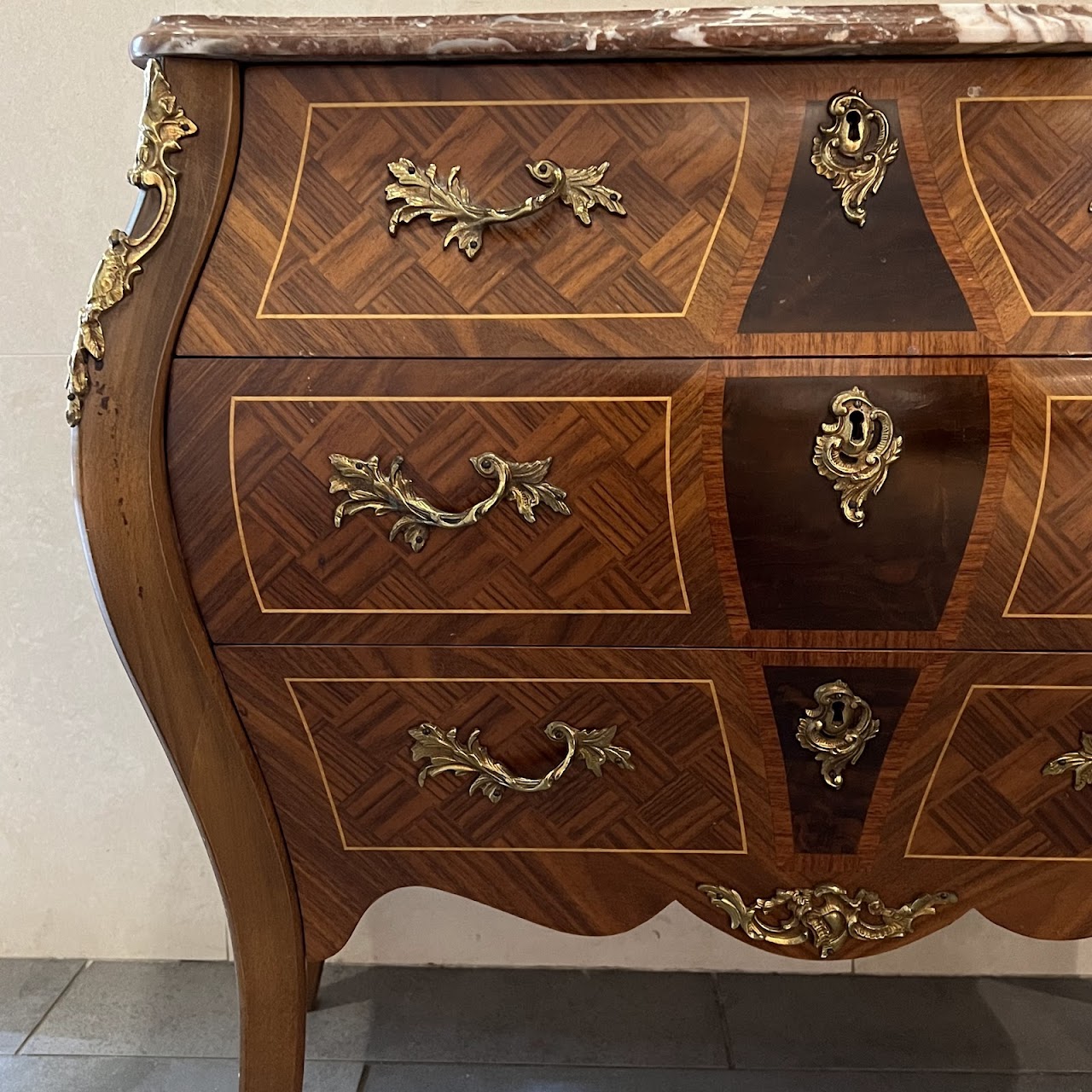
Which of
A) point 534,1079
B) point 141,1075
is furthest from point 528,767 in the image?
point 141,1075

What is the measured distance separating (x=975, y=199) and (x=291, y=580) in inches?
22.0

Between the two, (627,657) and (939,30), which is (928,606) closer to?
(627,657)

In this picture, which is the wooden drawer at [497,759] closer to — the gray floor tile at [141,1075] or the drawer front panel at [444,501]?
the drawer front panel at [444,501]

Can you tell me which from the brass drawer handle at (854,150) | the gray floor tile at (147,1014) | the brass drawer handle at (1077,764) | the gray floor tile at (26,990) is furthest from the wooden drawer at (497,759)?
the gray floor tile at (26,990)

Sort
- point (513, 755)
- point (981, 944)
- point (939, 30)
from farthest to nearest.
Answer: point (981, 944) < point (513, 755) < point (939, 30)

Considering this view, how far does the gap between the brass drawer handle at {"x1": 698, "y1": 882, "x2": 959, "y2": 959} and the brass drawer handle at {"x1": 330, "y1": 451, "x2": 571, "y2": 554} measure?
35 cm

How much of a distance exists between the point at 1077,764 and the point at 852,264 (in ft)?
1.36

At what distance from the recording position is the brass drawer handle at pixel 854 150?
654mm

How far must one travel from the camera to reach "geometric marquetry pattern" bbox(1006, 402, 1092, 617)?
0.66 meters

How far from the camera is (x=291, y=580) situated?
71 centimetres

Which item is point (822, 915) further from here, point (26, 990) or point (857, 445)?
point (26, 990)

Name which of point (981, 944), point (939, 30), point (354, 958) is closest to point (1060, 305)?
point (939, 30)

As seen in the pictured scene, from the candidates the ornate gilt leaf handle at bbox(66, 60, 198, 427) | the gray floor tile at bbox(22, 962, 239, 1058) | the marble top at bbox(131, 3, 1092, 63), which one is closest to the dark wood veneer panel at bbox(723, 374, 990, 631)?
the marble top at bbox(131, 3, 1092, 63)

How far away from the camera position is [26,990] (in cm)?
120
